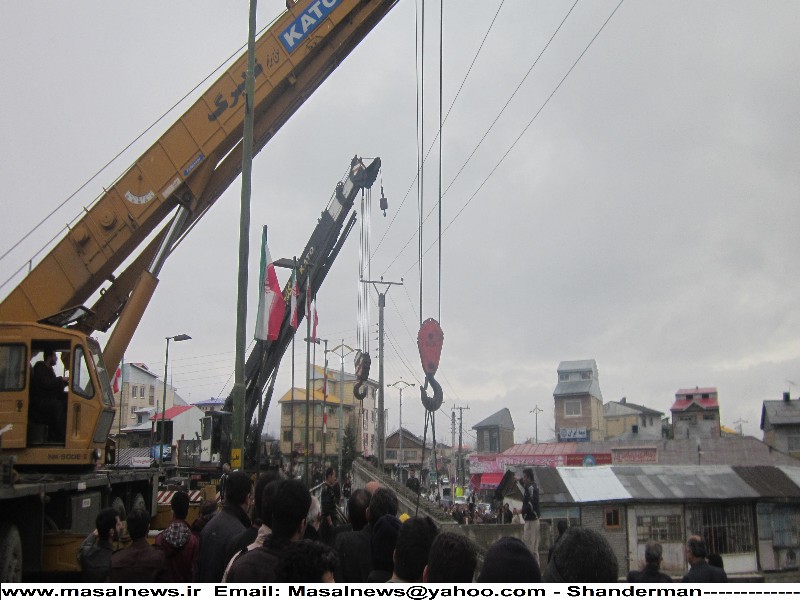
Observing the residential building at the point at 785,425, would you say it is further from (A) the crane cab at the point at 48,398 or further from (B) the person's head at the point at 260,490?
(B) the person's head at the point at 260,490

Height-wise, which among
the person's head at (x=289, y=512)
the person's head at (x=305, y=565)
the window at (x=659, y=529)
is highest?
the person's head at (x=289, y=512)

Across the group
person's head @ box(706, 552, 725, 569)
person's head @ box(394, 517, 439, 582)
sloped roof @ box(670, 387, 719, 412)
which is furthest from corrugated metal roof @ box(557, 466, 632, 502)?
sloped roof @ box(670, 387, 719, 412)

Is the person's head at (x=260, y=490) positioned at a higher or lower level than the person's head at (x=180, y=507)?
higher

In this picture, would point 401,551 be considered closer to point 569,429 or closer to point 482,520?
point 482,520

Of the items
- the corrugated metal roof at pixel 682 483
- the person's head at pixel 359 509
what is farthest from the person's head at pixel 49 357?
the corrugated metal roof at pixel 682 483

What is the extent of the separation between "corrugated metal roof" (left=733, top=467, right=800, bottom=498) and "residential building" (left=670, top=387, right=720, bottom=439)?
3719 centimetres

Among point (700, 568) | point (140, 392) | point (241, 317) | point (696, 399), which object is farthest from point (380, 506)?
point (140, 392)

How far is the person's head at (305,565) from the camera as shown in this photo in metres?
3.32

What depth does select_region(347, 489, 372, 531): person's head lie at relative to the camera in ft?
19.8

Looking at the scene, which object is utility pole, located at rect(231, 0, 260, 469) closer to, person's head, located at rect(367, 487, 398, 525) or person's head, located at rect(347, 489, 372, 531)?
person's head, located at rect(347, 489, 372, 531)

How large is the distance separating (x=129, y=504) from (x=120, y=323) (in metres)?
3.14

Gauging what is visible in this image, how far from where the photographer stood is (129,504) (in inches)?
523

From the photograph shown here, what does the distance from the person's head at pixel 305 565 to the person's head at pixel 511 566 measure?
783mm
